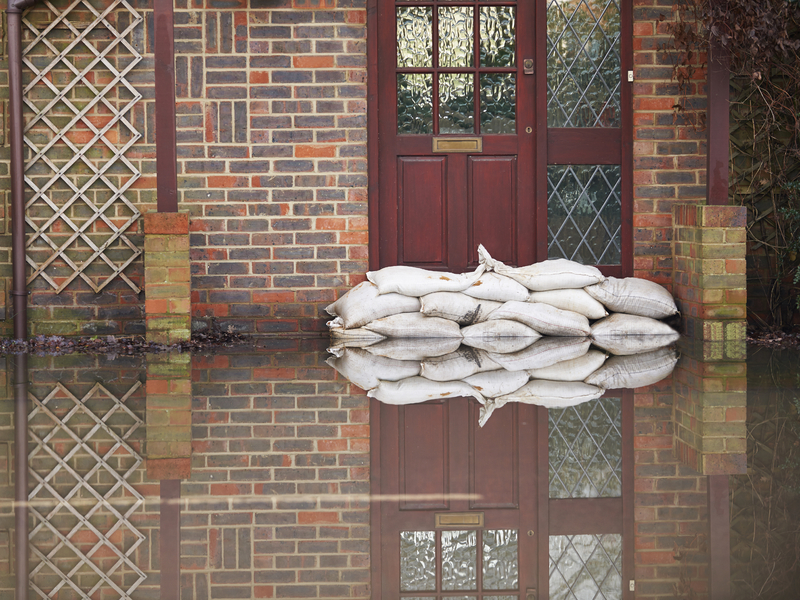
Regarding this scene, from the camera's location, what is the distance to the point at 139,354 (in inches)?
221

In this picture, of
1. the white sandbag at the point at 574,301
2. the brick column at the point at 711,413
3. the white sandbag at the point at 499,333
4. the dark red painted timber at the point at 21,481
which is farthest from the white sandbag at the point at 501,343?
the dark red painted timber at the point at 21,481

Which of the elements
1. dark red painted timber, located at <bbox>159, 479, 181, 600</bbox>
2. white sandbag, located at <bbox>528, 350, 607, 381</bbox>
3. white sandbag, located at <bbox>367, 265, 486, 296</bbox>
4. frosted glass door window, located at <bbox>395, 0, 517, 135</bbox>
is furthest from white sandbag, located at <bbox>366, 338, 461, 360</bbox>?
dark red painted timber, located at <bbox>159, 479, 181, 600</bbox>

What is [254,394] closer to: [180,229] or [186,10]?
[180,229]

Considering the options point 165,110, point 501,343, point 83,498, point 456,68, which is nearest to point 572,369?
point 501,343

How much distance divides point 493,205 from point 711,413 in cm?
269

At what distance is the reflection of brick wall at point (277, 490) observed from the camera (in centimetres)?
236

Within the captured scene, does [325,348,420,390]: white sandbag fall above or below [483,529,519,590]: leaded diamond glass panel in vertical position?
above

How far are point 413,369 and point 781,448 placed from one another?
1.93m

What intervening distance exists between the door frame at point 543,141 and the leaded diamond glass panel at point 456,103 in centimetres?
40

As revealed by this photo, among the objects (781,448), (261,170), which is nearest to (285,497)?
(781,448)

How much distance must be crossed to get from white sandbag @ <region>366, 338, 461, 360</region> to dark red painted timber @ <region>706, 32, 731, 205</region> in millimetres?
1838

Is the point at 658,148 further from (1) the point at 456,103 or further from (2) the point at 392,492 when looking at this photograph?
(2) the point at 392,492

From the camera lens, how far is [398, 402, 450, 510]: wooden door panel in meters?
2.91

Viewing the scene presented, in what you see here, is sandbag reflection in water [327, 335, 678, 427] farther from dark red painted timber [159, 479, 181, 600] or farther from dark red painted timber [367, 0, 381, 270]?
dark red painted timber [159, 479, 181, 600]
